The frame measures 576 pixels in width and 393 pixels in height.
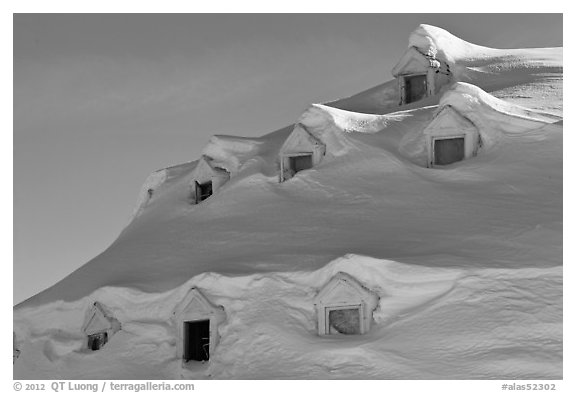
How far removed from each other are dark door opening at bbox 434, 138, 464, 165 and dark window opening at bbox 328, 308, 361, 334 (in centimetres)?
649

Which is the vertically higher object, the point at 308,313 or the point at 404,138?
the point at 404,138

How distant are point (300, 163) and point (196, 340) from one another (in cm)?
667

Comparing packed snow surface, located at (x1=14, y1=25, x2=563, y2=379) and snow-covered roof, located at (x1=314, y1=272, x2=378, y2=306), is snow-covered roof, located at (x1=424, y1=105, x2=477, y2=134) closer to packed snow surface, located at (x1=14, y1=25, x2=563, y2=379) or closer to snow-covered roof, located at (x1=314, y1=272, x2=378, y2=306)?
packed snow surface, located at (x1=14, y1=25, x2=563, y2=379)

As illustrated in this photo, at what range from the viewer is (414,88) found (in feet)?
157

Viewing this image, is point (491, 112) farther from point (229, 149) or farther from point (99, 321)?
point (99, 321)

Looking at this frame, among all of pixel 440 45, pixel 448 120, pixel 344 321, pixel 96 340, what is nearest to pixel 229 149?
pixel 448 120

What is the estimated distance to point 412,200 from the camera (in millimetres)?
38875

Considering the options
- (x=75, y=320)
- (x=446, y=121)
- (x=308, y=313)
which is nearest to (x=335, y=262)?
(x=308, y=313)

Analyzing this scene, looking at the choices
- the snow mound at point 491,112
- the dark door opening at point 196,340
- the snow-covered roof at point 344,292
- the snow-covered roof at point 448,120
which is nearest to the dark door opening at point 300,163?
the snow-covered roof at point 448,120

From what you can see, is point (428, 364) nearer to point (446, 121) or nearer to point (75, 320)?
point (446, 121)

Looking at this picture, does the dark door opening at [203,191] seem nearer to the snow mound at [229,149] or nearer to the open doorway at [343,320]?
the snow mound at [229,149]

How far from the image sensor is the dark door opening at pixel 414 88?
4769 cm
